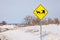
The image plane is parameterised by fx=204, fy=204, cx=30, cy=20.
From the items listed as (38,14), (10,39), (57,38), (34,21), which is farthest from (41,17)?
(34,21)

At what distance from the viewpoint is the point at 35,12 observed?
12531 mm

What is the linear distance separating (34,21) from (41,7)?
34559 mm

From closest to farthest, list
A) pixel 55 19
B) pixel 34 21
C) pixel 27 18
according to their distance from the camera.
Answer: pixel 55 19 → pixel 34 21 → pixel 27 18

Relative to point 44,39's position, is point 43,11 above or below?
above

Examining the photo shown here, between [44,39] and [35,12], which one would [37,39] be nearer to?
[44,39]

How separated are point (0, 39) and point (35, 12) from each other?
15.6 meters

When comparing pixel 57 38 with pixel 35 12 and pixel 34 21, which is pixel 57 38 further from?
pixel 34 21

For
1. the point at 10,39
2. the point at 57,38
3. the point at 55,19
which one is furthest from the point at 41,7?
the point at 55,19

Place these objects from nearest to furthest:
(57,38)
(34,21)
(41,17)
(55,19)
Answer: (41,17) < (57,38) < (55,19) < (34,21)

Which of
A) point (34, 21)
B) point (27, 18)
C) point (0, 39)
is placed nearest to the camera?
point (0, 39)

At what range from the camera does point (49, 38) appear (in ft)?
69.8

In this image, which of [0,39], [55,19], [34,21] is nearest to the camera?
[0,39]

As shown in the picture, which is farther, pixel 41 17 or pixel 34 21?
pixel 34 21

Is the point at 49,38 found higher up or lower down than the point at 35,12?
lower down
